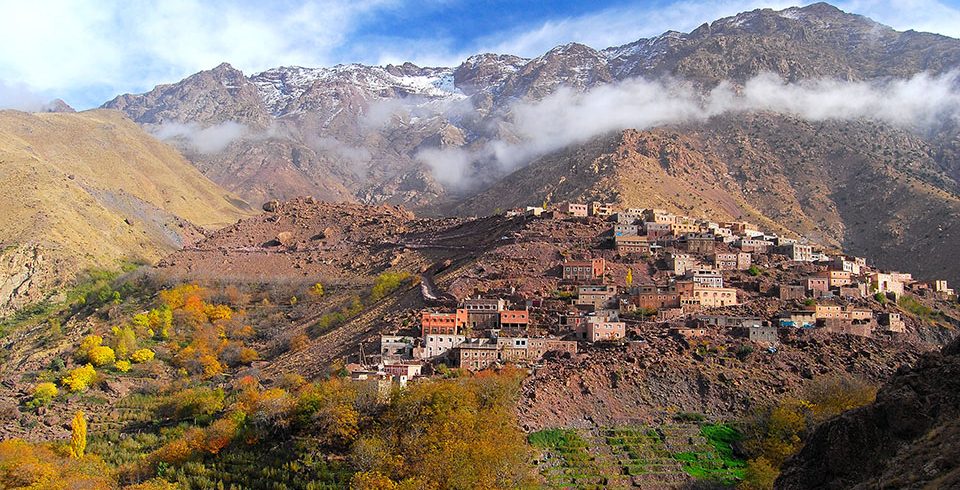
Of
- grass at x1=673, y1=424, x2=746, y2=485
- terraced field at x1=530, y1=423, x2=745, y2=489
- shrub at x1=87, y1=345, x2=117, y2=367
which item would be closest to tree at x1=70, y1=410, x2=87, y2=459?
shrub at x1=87, y1=345, x2=117, y2=367

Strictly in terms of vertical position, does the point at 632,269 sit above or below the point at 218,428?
above

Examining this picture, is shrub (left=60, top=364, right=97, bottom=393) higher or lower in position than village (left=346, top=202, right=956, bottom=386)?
lower

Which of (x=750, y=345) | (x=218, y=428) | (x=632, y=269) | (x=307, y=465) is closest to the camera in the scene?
(x=307, y=465)

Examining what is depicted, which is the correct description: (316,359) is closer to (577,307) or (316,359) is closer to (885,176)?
(577,307)

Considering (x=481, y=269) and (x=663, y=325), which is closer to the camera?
(x=663, y=325)

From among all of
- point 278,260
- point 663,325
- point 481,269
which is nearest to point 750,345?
point 663,325

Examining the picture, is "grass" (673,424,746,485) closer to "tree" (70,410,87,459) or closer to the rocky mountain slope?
the rocky mountain slope

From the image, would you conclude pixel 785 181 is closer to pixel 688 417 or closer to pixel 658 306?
pixel 658 306
